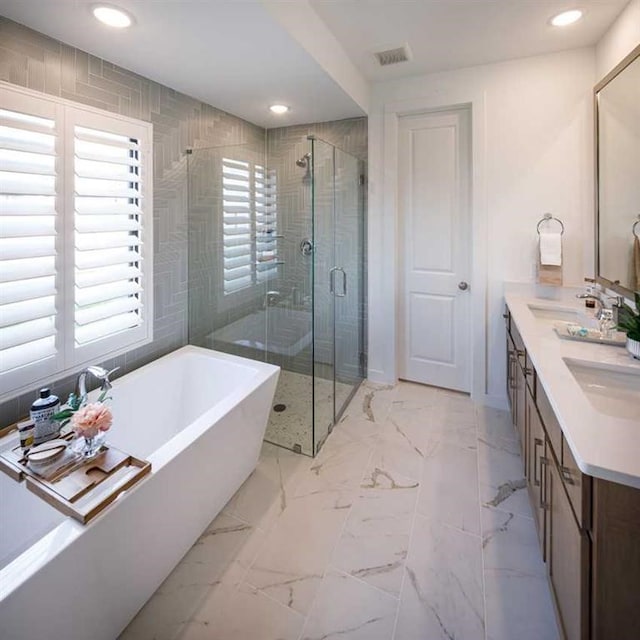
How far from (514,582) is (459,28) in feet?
9.90

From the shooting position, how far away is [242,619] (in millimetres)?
1502

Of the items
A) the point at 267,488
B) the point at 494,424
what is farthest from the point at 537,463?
the point at 267,488

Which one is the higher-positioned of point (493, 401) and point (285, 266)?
point (285, 266)

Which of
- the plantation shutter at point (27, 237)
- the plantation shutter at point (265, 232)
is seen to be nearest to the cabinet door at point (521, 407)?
the plantation shutter at point (265, 232)

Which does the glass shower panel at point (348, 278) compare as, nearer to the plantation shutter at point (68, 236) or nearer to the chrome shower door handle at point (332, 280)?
the chrome shower door handle at point (332, 280)

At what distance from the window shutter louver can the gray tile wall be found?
1.09 feet

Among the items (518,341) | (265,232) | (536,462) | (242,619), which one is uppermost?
(265,232)

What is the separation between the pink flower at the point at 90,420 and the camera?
1.48 metres

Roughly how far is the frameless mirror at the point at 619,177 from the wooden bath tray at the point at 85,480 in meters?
2.47

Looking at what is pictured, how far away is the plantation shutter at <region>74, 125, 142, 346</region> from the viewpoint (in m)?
2.05

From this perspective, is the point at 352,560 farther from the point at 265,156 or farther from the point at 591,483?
the point at 265,156

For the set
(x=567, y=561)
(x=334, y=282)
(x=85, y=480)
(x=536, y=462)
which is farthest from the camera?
(x=334, y=282)

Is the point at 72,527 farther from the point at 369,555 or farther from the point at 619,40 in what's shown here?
the point at 619,40

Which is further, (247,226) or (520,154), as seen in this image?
(247,226)
